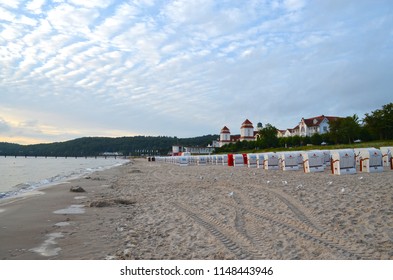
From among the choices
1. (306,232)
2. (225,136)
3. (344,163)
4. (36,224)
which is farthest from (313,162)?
(225,136)

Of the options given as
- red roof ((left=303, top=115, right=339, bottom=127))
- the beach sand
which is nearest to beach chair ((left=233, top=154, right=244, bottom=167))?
the beach sand

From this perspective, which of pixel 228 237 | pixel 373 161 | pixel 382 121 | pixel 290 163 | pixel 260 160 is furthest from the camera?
pixel 382 121

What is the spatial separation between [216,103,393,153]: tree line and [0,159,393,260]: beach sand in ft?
170

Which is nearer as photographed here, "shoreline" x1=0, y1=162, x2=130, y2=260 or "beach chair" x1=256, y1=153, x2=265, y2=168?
"shoreline" x1=0, y1=162, x2=130, y2=260

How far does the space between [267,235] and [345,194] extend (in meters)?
5.11

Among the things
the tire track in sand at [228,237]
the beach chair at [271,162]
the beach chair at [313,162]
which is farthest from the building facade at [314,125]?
the tire track in sand at [228,237]

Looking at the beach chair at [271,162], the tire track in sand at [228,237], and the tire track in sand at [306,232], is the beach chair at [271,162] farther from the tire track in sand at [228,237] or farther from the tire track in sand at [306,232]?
the tire track in sand at [228,237]

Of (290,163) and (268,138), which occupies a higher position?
(268,138)

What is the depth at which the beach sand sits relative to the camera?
5.65 metres

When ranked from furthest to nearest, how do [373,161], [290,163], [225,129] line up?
[225,129] < [290,163] < [373,161]

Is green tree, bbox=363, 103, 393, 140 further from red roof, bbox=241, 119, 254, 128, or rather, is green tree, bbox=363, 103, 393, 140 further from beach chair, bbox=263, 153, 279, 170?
red roof, bbox=241, 119, 254, 128

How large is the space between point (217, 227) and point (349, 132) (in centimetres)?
6431

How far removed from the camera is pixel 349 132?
2534 inches

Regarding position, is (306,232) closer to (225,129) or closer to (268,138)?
(268,138)
